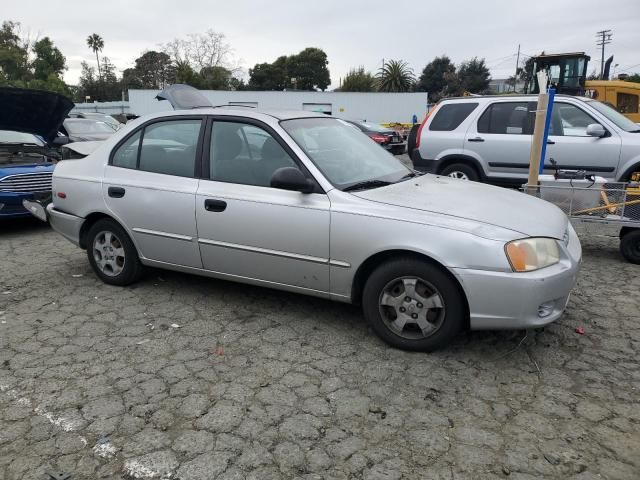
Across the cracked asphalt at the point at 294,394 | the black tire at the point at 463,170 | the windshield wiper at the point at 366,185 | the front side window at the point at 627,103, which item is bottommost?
the cracked asphalt at the point at 294,394

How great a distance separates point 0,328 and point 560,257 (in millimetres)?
4122

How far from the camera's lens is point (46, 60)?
185ft

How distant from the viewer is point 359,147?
4.36 metres

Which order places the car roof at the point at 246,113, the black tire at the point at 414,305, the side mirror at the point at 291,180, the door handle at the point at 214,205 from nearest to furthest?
the black tire at the point at 414,305 → the side mirror at the point at 291,180 → the door handle at the point at 214,205 → the car roof at the point at 246,113

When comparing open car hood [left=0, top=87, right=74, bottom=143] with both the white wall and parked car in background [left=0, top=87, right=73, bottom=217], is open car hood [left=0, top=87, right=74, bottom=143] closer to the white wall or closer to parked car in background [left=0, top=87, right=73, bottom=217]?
parked car in background [left=0, top=87, right=73, bottom=217]

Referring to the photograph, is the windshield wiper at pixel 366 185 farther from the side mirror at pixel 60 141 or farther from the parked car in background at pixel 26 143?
the side mirror at pixel 60 141

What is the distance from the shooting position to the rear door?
7.86 metres

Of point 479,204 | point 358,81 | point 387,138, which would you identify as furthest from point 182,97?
point 358,81

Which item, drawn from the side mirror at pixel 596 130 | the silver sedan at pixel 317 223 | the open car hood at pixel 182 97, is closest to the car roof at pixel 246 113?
the silver sedan at pixel 317 223

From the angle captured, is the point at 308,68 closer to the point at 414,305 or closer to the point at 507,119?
the point at 507,119

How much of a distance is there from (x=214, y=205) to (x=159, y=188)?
2.00ft

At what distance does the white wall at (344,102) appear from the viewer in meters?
33.8

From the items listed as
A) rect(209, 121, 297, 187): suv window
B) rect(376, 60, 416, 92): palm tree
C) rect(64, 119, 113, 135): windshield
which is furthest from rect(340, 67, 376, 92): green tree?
rect(209, 121, 297, 187): suv window

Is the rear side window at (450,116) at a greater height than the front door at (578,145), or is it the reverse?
the rear side window at (450,116)
